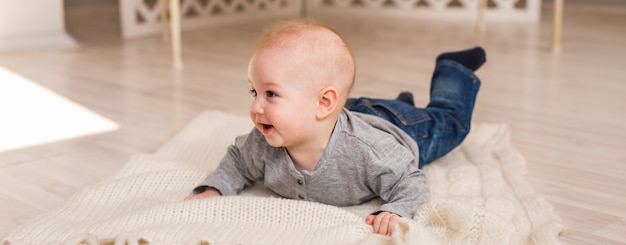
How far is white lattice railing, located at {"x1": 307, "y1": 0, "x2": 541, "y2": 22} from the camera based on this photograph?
358cm

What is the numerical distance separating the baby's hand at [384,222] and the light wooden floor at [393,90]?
0.90 feet

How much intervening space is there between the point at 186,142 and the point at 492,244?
2.39 ft

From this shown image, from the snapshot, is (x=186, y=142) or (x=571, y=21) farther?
(x=571, y=21)

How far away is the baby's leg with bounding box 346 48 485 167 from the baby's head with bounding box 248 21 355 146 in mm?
271

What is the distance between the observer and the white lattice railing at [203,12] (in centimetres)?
318

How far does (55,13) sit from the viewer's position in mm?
2980

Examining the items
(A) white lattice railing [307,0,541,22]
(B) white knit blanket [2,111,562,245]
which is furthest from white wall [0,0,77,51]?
(B) white knit blanket [2,111,562,245]

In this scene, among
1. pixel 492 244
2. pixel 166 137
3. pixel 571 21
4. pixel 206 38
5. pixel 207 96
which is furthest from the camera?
pixel 571 21

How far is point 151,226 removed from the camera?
3.67 ft

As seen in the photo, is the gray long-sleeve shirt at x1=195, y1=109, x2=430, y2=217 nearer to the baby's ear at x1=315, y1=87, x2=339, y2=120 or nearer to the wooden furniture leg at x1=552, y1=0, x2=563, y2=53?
the baby's ear at x1=315, y1=87, x2=339, y2=120

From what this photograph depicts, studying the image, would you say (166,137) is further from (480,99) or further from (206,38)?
(206,38)

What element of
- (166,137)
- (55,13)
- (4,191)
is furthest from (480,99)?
(55,13)

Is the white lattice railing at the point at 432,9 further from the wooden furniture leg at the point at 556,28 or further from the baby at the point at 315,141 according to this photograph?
the baby at the point at 315,141

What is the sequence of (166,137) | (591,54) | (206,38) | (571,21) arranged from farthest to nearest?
(571,21)
(206,38)
(591,54)
(166,137)
